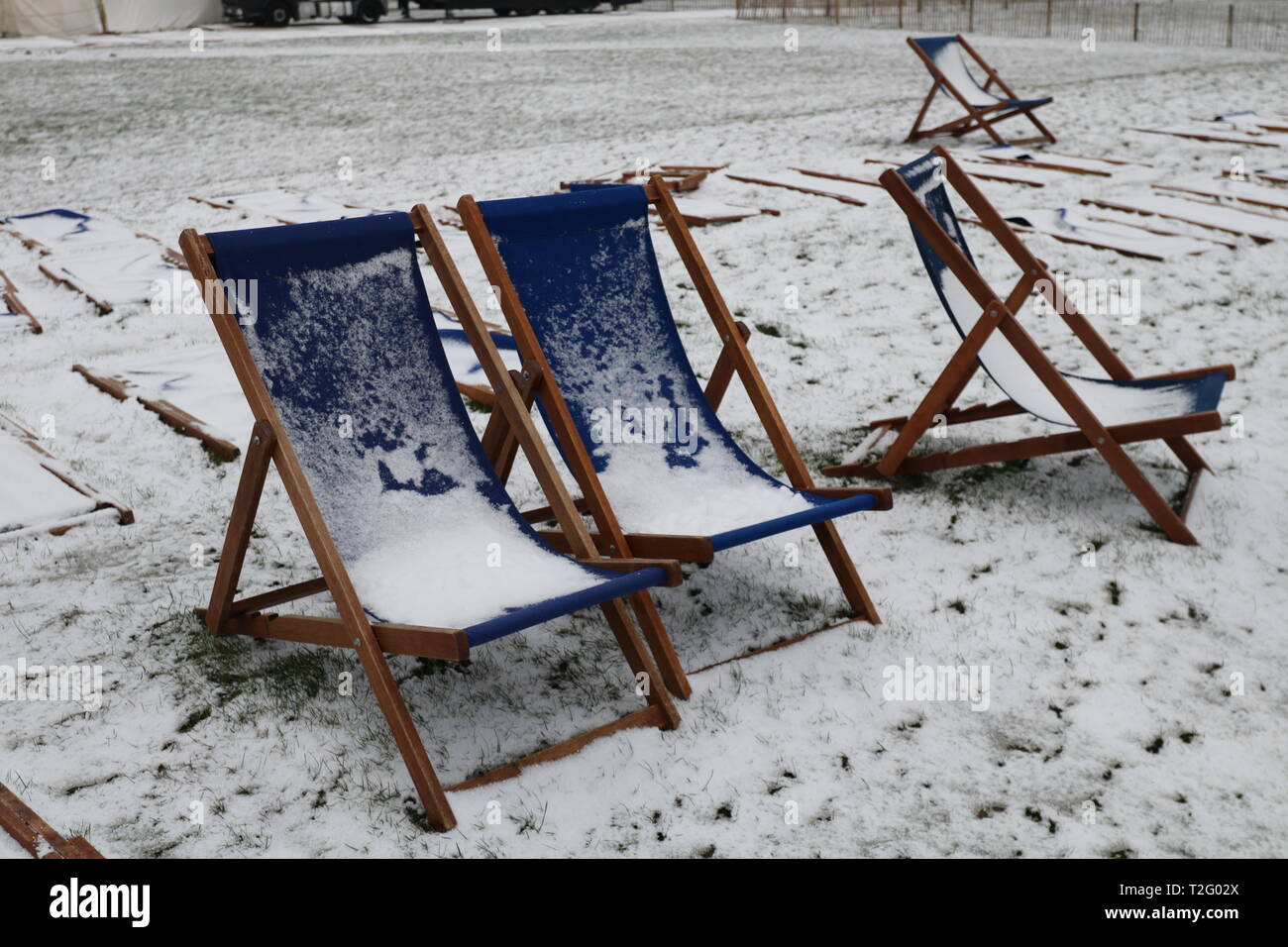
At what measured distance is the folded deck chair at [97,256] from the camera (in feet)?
21.8

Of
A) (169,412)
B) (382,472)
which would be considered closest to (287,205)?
(169,412)

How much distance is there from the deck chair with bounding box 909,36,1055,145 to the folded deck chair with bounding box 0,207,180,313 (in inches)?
221

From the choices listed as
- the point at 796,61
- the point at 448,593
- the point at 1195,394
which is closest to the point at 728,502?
the point at 448,593

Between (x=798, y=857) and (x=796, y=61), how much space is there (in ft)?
48.4

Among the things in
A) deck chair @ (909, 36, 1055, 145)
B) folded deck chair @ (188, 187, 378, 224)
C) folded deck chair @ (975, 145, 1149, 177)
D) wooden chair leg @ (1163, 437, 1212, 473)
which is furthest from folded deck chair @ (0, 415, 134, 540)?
deck chair @ (909, 36, 1055, 145)

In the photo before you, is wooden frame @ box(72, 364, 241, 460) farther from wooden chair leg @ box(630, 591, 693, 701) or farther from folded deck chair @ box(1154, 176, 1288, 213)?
folded deck chair @ box(1154, 176, 1288, 213)

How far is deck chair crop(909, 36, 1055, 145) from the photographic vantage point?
9633 millimetres

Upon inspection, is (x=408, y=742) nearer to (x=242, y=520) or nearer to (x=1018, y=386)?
(x=242, y=520)

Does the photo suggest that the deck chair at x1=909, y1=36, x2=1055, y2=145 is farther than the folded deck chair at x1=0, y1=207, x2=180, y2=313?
Yes

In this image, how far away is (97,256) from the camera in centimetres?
739

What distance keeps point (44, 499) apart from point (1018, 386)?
3220mm

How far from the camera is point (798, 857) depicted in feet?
8.25

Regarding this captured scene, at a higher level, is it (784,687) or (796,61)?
(796,61)
